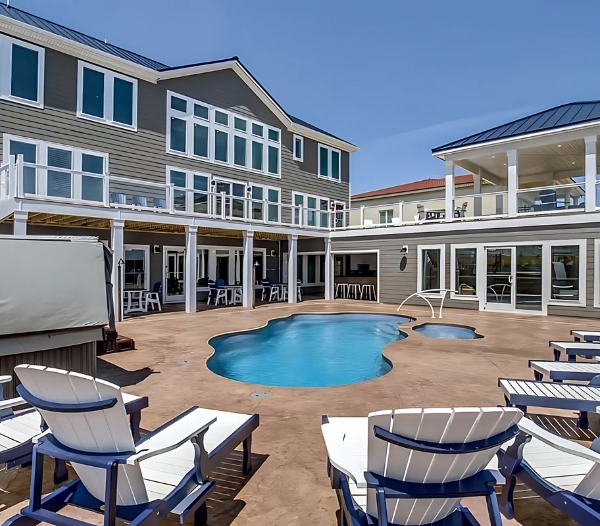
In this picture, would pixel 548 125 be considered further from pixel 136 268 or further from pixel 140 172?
pixel 136 268

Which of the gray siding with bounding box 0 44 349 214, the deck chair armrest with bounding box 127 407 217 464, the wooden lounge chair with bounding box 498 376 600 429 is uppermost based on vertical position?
the gray siding with bounding box 0 44 349 214

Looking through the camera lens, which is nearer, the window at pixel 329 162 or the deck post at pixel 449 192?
the deck post at pixel 449 192

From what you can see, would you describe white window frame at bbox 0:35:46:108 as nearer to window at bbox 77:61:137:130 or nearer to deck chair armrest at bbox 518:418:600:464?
window at bbox 77:61:137:130

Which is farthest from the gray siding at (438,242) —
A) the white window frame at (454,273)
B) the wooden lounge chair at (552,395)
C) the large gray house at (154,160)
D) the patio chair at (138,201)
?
the wooden lounge chair at (552,395)

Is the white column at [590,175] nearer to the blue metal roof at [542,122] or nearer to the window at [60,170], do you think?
the blue metal roof at [542,122]

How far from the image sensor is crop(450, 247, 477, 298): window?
1454 cm

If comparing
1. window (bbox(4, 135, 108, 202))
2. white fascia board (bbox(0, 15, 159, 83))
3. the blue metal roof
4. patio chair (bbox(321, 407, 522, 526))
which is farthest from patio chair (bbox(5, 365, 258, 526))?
the blue metal roof

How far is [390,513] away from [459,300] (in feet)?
45.7

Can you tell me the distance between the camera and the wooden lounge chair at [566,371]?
4293 mm

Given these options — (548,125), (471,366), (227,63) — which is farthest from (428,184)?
(471,366)

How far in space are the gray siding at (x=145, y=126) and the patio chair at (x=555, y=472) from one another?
519 inches

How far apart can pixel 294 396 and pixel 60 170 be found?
27.9ft

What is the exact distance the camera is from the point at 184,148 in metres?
14.9

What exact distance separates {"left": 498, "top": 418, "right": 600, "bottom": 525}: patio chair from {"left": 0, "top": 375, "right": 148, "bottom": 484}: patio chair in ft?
7.89
